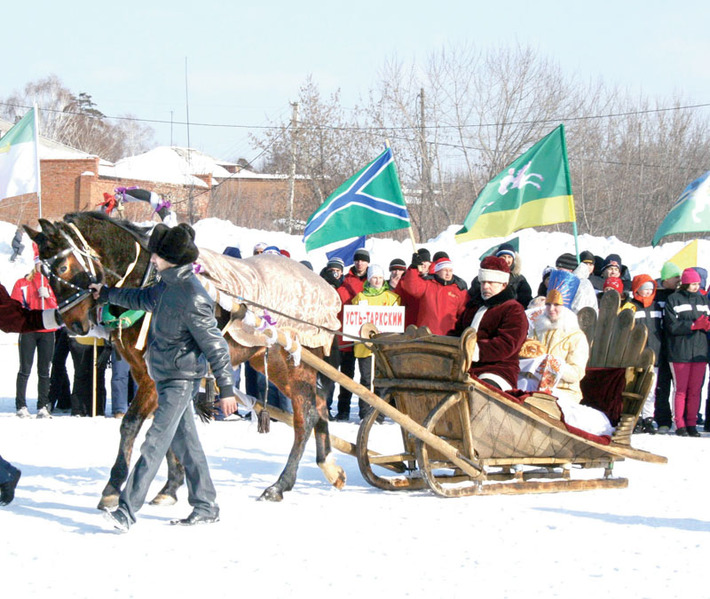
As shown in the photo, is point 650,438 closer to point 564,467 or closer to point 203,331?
point 564,467

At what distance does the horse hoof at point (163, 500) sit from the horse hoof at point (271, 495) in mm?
602

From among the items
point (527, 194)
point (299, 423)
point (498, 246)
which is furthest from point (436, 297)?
point (299, 423)

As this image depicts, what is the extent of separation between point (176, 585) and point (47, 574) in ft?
2.23

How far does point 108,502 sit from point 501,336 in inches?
118

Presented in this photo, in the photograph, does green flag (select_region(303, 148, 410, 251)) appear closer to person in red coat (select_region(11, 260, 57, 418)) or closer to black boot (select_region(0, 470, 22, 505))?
person in red coat (select_region(11, 260, 57, 418))

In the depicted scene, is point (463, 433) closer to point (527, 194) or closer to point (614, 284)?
point (614, 284)

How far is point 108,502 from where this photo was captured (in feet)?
20.1

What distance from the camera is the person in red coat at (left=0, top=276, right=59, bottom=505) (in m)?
6.49

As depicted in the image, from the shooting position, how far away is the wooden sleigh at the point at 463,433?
6934 mm

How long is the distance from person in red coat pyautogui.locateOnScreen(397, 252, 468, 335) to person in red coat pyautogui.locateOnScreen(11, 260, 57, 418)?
4.29 metres

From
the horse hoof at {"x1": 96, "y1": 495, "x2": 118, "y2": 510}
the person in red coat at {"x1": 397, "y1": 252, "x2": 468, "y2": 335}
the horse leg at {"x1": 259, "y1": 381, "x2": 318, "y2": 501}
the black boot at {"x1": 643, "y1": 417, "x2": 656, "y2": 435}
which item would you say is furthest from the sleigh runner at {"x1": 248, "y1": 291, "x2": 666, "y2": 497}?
the person in red coat at {"x1": 397, "y1": 252, "x2": 468, "y2": 335}

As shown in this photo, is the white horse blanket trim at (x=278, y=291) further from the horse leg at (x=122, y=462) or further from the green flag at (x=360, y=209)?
the green flag at (x=360, y=209)

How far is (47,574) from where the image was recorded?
491 centimetres

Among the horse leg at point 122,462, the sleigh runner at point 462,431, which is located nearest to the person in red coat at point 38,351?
the horse leg at point 122,462
